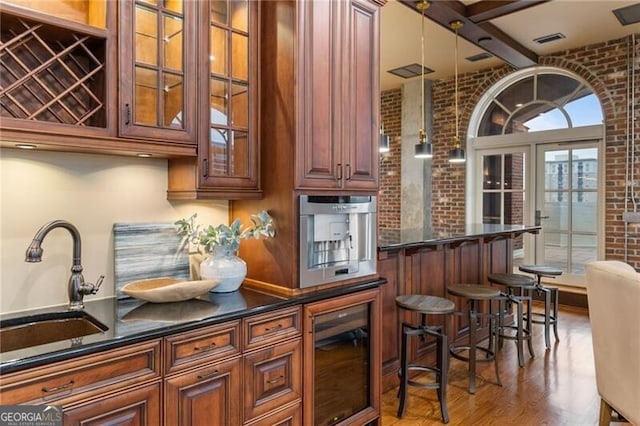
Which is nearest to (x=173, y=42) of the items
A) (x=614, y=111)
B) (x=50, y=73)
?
(x=50, y=73)

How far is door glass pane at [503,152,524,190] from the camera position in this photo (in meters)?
5.87

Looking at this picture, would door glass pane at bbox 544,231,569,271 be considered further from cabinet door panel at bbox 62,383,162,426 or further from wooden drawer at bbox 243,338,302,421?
cabinet door panel at bbox 62,383,162,426

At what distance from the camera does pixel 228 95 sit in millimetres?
2094

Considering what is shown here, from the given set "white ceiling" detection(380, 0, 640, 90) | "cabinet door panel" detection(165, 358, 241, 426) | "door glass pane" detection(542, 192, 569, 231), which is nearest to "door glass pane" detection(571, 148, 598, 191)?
"door glass pane" detection(542, 192, 569, 231)

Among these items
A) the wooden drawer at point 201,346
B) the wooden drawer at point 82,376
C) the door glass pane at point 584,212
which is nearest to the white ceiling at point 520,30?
the door glass pane at point 584,212

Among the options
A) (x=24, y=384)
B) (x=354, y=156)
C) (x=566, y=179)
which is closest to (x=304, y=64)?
(x=354, y=156)

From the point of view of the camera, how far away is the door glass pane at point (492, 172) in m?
6.14

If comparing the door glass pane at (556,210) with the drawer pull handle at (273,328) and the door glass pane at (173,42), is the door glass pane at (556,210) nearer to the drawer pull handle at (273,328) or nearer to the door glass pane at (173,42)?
the drawer pull handle at (273,328)

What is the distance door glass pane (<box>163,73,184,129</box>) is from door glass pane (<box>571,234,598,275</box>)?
209 inches

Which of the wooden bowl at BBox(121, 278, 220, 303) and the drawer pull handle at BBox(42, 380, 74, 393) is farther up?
→ the wooden bowl at BBox(121, 278, 220, 303)

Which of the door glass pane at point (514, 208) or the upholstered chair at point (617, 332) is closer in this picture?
the upholstered chair at point (617, 332)

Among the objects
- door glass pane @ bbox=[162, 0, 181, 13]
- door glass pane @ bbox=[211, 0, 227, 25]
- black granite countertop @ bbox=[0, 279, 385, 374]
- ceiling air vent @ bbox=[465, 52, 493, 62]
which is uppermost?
ceiling air vent @ bbox=[465, 52, 493, 62]

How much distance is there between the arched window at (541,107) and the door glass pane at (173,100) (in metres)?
5.20

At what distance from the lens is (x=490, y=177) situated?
6238 millimetres
